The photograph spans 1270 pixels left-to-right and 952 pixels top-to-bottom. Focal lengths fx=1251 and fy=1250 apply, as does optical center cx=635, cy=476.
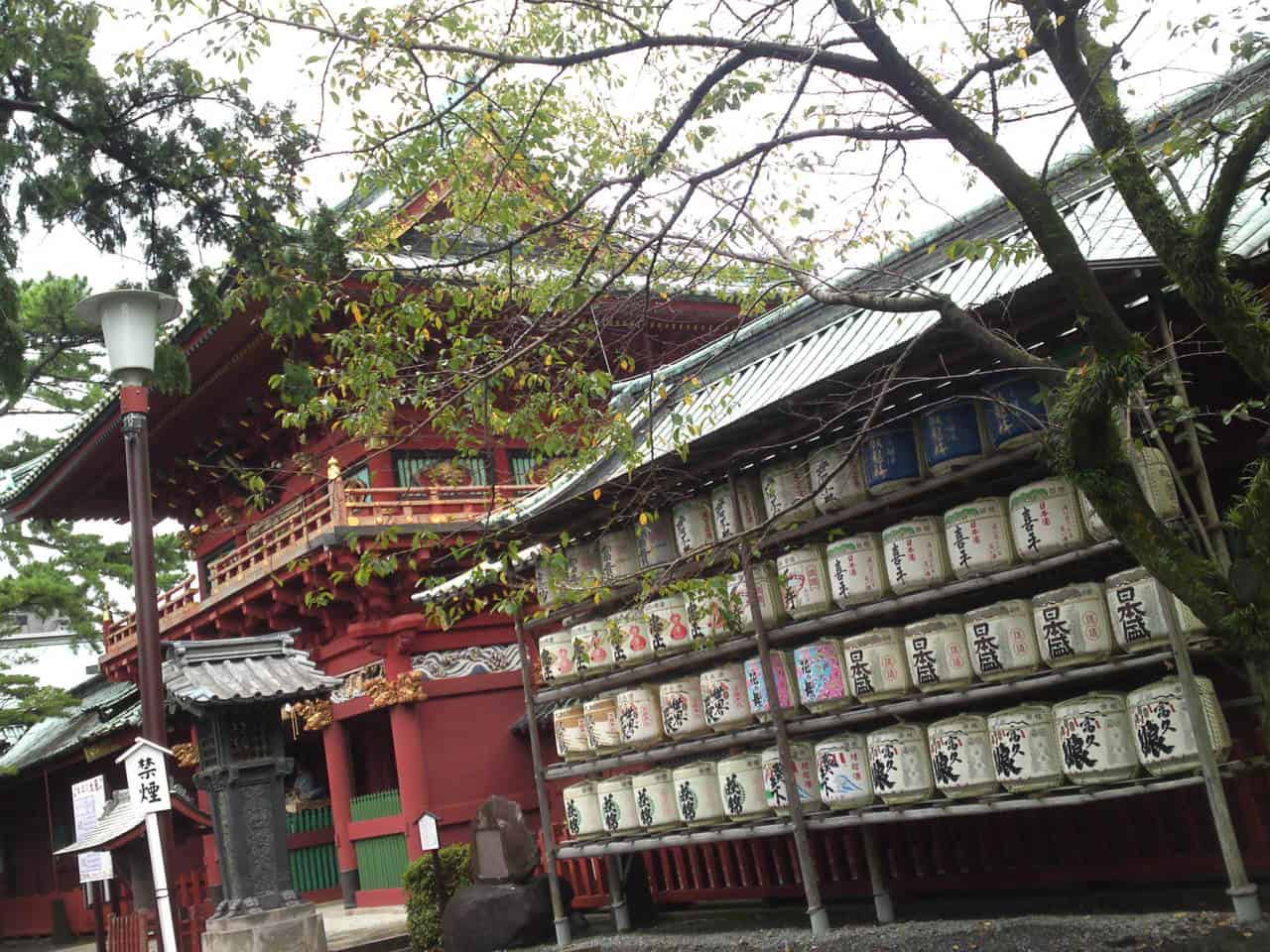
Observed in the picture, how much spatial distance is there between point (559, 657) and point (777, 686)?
100 inches

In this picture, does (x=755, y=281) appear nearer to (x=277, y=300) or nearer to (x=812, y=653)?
(x=812, y=653)

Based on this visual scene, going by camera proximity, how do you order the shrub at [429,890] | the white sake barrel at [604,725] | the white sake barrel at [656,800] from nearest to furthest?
the white sake barrel at [656,800]
the white sake barrel at [604,725]
the shrub at [429,890]

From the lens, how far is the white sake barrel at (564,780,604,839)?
10.9 m

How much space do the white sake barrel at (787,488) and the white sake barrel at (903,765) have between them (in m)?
1.74

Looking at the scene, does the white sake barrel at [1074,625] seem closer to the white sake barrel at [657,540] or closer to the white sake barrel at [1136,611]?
the white sake barrel at [1136,611]

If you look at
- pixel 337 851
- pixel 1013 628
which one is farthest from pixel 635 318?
pixel 337 851

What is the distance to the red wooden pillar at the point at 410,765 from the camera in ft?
54.7

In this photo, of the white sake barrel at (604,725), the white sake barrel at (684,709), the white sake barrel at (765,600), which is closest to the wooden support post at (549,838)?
the white sake barrel at (604,725)

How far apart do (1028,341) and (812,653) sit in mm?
2696

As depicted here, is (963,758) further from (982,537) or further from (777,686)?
(777,686)

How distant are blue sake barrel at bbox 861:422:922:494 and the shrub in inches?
246

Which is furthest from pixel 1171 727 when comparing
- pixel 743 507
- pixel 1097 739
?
pixel 743 507

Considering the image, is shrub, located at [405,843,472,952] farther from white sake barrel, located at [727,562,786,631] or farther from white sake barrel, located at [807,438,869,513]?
white sake barrel, located at [807,438,869,513]

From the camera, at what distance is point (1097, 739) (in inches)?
298
